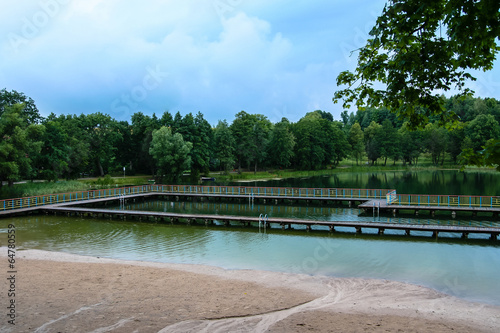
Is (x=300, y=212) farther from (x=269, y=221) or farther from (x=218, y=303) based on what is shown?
(x=218, y=303)

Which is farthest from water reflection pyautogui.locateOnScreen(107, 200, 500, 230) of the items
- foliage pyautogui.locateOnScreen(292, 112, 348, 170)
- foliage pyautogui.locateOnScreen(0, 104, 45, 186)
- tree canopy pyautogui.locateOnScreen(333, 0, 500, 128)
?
foliage pyautogui.locateOnScreen(292, 112, 348, 170)

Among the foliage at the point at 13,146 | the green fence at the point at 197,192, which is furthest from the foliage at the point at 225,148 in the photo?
the foliage at the point at 13,146

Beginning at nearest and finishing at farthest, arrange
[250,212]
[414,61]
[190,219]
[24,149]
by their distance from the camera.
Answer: [414,61] < [190,219] < [250,212] < [24,149]

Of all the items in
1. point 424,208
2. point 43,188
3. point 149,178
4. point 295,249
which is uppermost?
point 149,178

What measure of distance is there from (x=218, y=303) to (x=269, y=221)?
14281mm

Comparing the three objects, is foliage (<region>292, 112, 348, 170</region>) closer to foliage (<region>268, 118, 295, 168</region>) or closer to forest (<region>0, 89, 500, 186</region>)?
forest (<region>0, 89, 500, 186</region>)

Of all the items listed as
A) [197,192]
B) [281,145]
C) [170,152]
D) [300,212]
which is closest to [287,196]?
[300,212]

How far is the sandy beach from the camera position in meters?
8.23

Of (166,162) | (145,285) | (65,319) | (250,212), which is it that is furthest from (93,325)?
(166,162)

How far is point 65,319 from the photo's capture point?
27.8 feet

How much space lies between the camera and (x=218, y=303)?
32.5 feet

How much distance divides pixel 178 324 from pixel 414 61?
7.10 m

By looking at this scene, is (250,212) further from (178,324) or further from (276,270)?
(178,324)

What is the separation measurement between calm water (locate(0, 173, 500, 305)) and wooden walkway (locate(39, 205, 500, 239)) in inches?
24.7
